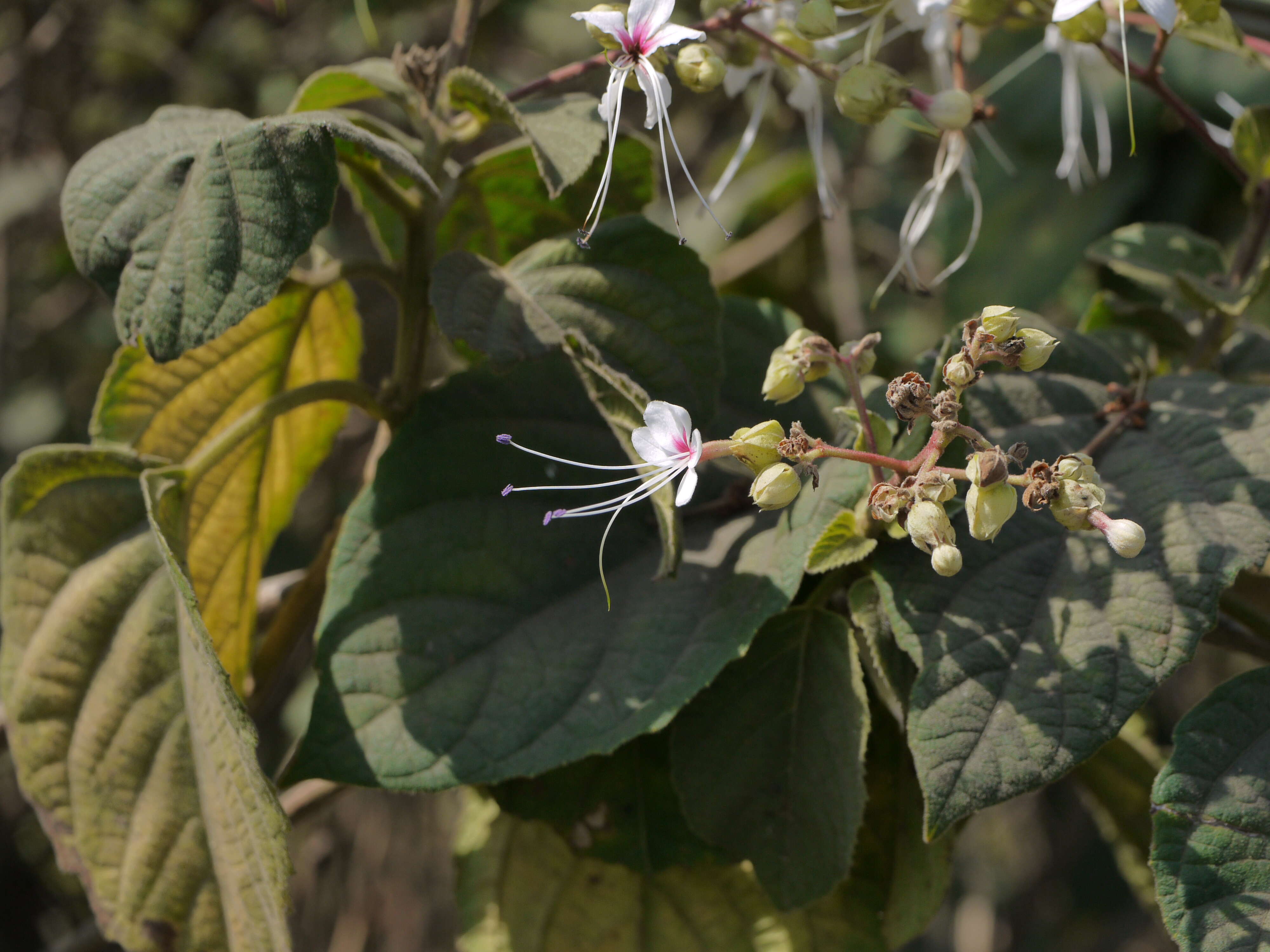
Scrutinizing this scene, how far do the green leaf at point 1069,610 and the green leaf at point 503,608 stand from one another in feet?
0.32

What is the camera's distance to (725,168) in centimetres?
158

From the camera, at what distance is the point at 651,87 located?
61 centimetres

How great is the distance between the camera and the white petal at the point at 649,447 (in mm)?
562

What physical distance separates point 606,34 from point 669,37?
4 cm

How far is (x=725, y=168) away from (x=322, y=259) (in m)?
0.85

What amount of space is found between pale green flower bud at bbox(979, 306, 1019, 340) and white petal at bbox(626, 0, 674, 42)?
0.76 ft

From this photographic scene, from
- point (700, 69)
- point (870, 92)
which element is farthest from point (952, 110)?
point (700, 69)

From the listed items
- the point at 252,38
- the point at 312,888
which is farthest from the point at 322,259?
the point at 252,38

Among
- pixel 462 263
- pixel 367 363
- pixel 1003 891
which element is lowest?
pixel 1003 891

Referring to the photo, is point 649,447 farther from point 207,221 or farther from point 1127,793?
point 1127,793

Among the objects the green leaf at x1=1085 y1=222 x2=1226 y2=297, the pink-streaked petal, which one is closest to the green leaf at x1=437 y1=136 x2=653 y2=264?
the pink-streaked petal

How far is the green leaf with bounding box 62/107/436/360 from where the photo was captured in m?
0.58

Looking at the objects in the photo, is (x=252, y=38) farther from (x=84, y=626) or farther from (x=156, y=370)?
(x=84, y=626)

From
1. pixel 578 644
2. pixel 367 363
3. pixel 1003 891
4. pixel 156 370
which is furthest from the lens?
pixel 1003 891
